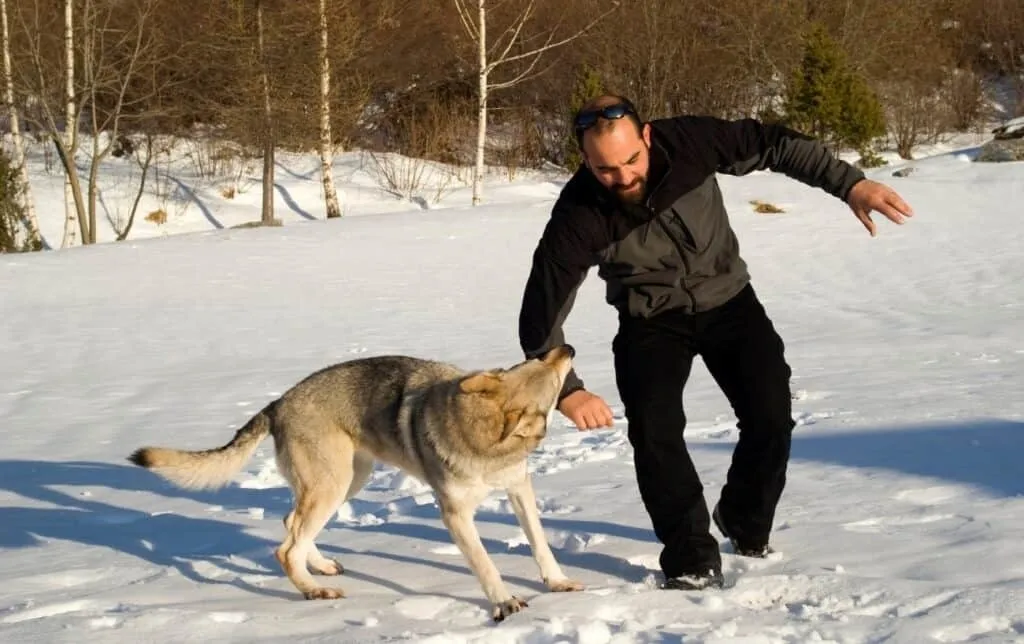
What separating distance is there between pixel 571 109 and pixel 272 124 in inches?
416

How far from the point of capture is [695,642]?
3740mm

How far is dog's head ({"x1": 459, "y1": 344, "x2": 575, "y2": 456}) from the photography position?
4328mm

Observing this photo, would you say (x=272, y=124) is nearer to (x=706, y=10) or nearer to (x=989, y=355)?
(x=706, y=10)

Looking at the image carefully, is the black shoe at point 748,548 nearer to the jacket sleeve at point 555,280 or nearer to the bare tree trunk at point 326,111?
the jacket sleeve at point 555,280

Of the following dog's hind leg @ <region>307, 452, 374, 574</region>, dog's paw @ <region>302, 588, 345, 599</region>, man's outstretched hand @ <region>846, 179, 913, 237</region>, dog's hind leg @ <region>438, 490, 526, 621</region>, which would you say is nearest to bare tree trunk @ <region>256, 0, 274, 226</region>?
dog's hind leg @ <region>307, 452, 374, 574</region>

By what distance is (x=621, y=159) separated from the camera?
4.34 m

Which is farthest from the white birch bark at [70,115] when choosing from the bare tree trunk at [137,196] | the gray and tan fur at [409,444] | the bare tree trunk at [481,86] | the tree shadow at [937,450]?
the gray and tan fur at [409,444]

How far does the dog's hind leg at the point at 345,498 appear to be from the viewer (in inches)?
198

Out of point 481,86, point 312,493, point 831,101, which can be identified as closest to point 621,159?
point 312,493

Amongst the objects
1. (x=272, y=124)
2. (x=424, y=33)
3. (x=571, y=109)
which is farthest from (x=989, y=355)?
(x=424, y=33)

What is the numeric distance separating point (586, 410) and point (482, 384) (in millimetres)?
394

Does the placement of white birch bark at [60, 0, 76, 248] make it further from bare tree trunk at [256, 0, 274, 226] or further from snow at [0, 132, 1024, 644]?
snow at [0, 132, 1024, 644]

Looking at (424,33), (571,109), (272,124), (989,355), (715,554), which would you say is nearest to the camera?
(715,554)

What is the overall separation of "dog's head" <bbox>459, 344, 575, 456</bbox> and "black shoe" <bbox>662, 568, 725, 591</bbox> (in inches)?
31.0
